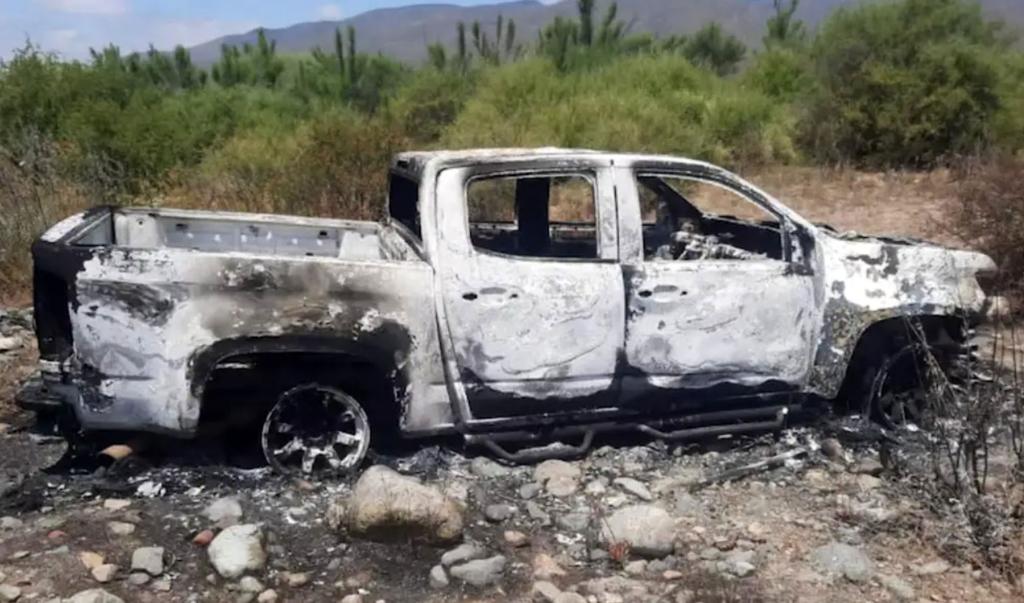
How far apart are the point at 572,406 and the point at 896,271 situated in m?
1.98

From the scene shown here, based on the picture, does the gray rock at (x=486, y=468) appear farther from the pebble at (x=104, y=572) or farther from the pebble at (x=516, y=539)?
the pebble at (x=104, y=572)

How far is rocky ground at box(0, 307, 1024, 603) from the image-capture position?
4039 millimetres

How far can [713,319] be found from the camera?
5.19 meters

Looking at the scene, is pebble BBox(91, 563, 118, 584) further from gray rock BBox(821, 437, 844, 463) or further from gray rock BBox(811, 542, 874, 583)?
gray rock BBox(821, 437, 844, 463)

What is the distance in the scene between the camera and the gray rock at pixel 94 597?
3.78 metres

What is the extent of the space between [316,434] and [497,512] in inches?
40.5

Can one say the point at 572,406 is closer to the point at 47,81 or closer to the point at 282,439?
the point at 282,439

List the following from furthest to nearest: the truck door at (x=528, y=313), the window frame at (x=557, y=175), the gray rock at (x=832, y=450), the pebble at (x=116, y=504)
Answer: the gray rock at (x=832, y=450) → the window frame at (x=557, y=175) → the truck door at (x=528, y=313) → the pebble at (x=116, y=504)

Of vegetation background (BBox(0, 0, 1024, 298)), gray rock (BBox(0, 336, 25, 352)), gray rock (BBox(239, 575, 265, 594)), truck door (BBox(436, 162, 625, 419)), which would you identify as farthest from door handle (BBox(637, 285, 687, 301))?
vegetation background (BBox(0, 0, 1024, 298))

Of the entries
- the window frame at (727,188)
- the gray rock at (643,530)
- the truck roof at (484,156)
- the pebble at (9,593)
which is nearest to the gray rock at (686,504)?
the gray rock at (643,530)

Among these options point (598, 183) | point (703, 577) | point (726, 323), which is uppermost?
point (598, 183)

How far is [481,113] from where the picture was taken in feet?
61.9

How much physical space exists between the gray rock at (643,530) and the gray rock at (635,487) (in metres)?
0.37

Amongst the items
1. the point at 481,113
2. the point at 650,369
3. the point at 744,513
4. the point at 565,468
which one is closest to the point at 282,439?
the point at 565,468
